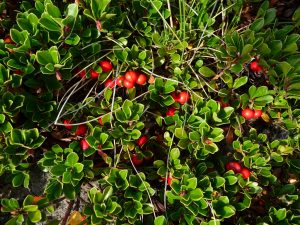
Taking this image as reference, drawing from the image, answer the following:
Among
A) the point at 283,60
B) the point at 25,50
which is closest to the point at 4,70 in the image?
the point at 25,50

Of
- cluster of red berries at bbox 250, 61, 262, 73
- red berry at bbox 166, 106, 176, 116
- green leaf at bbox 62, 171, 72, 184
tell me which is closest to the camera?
green leaf at bbox 62, 171, 72, 184

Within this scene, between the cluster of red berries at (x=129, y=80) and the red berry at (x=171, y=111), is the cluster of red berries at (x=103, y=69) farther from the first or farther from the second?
the red berry at (x=171, y=111)

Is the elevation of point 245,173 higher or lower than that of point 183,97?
lower

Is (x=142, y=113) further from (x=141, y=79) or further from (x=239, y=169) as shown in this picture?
(x=239, y=169)

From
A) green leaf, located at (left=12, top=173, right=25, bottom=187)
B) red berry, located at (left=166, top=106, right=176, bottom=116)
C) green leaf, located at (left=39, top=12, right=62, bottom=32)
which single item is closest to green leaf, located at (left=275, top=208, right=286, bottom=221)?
red berry, located at (left=166, top=106, right=176, bottom=116)

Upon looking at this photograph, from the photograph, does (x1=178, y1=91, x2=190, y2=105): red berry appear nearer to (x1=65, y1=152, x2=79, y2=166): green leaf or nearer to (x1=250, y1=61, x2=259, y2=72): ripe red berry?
(x1=250, y1=61, x2=259, y2=72): ripe red berry

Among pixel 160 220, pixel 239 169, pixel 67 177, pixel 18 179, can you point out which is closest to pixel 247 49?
pixel 239 169

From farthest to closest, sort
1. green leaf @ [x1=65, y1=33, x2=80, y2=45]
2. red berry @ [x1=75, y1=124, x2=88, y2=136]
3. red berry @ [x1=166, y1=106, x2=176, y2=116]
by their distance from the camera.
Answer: red berry @ [x1=166, y1=106, x2=176, y2=116]
red berry @ [x1=75, y1=124, x2=88, y2=136]
green leaf @ [x1=65, y1=33, x2=80, y2=45]
